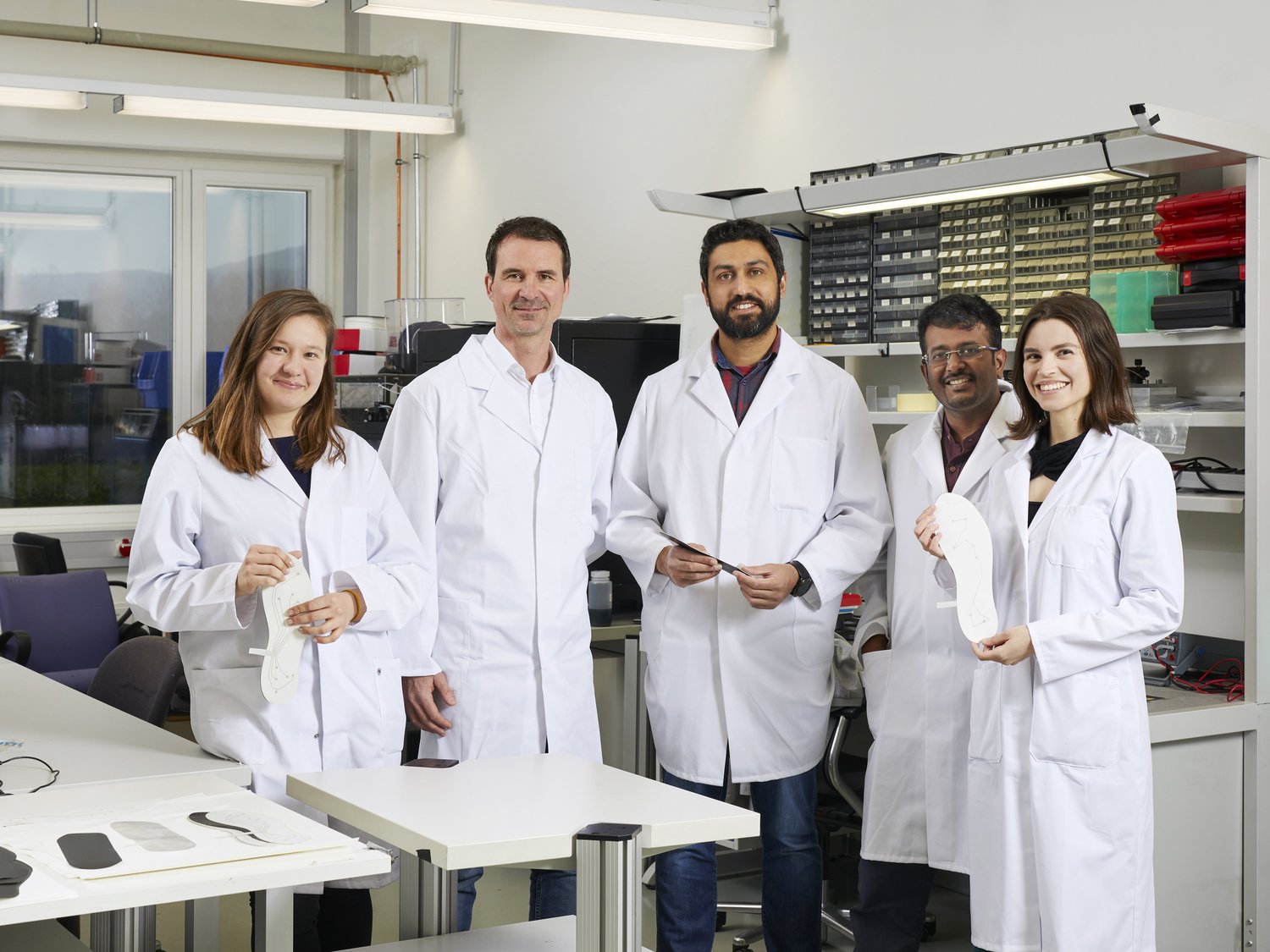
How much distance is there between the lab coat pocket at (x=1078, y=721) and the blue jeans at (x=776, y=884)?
551 millimetres

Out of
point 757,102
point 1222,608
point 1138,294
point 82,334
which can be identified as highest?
point 757,102

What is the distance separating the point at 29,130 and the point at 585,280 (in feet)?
9.90

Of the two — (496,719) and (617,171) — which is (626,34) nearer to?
(617,171)

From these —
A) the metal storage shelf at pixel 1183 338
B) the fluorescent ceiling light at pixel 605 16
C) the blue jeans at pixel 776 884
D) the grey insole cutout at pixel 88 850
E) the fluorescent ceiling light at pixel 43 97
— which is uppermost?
the fluorescent ceiling light at pixel 43 97

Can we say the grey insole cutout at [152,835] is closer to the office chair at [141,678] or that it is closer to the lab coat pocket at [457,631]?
the lab coat pocket at [457,631]

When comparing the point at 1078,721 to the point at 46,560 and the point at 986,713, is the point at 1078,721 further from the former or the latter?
the point at 46,560

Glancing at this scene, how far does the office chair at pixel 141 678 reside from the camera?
295 centimetres

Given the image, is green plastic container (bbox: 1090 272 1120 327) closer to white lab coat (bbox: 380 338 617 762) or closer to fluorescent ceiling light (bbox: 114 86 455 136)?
white lab coat (bbox: 380 338 617 762)

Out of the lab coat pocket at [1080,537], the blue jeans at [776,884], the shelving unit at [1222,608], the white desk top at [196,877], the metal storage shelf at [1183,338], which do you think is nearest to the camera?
the white desk top at [196,877]

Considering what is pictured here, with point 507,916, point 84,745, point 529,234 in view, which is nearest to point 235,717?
point 84,745

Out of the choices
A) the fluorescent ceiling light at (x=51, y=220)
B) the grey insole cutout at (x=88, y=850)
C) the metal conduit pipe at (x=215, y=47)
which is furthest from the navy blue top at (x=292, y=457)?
the fluorescent ceiling light at (x=51, y=220)

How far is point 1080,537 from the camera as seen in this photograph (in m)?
2.18

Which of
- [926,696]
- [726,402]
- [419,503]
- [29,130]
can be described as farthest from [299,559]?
[29,130]

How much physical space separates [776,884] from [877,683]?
0.43 metres
